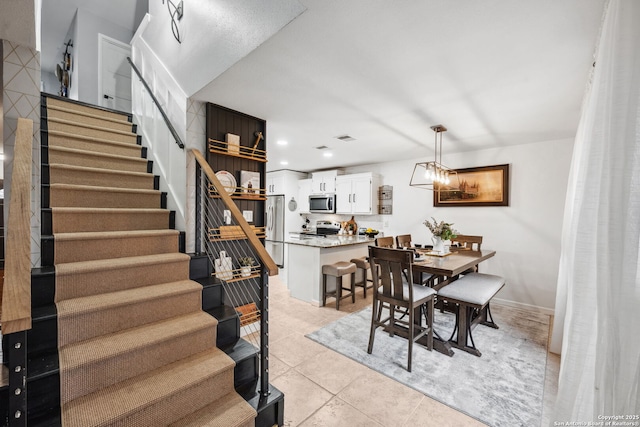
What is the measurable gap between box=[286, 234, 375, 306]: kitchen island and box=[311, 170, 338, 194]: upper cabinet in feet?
6.37

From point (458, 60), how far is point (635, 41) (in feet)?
3.66

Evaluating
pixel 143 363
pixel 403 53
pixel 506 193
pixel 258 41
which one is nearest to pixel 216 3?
pixel 258 41

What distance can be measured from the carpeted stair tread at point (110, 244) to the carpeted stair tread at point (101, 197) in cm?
42

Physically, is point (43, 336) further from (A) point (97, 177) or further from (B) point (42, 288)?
(A) point (97, 177)

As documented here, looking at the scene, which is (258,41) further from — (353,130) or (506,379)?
(506,379)

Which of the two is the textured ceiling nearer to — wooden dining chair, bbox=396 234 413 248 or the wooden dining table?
wooden dining chair, bbox=396 234 413 248

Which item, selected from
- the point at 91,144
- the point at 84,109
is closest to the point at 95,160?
the point at 91,144

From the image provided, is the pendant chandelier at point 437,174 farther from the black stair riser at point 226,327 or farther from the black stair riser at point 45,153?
the black stair riser at point 45,153

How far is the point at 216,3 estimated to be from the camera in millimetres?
2018

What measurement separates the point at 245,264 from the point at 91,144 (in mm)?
2150

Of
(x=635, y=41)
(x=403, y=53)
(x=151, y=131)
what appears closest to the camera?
(x=635, y=41)

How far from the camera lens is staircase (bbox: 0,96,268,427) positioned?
4.64 ft

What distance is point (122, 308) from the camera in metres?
1.76

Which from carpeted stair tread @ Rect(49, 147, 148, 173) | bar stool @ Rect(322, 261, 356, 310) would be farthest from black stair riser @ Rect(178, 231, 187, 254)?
bar stool @ Rect(322, 261, 356, 310)
